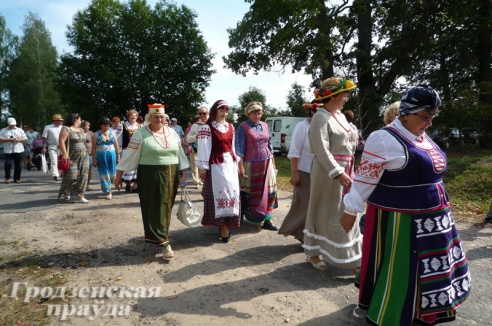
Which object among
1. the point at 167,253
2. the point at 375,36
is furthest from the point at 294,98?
the point at 167,253

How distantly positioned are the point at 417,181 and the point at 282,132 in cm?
1913

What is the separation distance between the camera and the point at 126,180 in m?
9.06

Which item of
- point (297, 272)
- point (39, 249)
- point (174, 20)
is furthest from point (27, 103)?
point (297, 272)

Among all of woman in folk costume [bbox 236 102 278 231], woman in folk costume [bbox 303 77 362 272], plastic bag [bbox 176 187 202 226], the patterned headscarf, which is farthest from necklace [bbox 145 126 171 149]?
woman in folk costume [bbox 303 77 362 272]

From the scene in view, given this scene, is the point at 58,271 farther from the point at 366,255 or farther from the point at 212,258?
the point at 366,255

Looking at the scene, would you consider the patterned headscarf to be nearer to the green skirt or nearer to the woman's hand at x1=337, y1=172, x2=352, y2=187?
the green skirt

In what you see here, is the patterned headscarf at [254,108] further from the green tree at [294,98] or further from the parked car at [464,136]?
the green tree at [294,98]

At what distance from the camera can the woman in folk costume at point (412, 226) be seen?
238cm

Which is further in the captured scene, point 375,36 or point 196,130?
point 375,36

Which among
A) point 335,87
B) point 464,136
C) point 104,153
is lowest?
point 104,153

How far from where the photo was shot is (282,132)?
21406mm

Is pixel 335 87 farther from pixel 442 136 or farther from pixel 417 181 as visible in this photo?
pixel 442 136

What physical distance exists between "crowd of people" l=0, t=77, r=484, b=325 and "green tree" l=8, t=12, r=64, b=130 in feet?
121

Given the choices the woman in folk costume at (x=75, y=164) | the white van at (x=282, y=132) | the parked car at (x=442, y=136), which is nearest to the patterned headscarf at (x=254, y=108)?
the woman in folk costume at (x=75, y=164)
